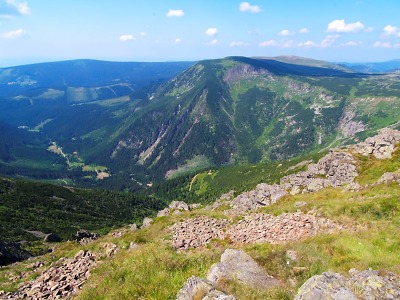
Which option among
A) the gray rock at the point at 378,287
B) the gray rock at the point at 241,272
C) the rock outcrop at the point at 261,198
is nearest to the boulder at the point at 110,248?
the gray rock at the point at 241,272

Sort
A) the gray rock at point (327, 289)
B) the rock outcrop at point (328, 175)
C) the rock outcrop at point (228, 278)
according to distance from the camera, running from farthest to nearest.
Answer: the rock outcrop at point (328, 175)
the rock outcrop at point (228, 278)
the gray rock at point (327, 289)

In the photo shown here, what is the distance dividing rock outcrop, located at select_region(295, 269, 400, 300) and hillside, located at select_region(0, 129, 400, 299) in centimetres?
5

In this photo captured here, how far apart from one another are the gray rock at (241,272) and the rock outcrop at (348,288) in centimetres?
388

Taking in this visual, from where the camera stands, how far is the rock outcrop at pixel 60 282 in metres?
24.6

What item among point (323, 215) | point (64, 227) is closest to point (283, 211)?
point (323, 215)

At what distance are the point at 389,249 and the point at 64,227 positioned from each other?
174 meters

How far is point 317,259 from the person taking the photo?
2298cm

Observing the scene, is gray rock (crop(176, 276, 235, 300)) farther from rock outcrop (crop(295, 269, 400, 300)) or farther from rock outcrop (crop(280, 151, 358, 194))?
rock outcrop (crop(280, 151, 358, 194))

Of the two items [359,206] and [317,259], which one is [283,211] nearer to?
[359,206]

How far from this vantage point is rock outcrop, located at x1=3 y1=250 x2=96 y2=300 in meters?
24.6

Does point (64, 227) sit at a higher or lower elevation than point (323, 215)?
lower

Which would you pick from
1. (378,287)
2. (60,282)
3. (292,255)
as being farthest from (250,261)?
(60,282)

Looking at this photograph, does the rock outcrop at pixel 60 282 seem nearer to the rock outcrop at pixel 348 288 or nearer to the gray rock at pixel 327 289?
the gray rock at pixel 327 289

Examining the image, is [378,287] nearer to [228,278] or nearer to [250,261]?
[228,278]
